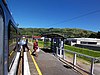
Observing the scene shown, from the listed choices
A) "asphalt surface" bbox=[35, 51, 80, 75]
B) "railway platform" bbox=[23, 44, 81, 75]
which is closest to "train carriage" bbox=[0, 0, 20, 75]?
"railway platform" bbox=[23, 44, 81, 75]

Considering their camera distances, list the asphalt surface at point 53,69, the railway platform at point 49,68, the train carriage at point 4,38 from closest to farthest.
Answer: the train carriage at point 4,38, the railway platform at point 49,68, the asphalt surface at point 53,69

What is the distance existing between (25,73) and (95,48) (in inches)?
2608

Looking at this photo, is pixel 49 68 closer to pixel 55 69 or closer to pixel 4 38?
pixel 55 69

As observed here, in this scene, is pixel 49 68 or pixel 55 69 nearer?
pixel 55 69

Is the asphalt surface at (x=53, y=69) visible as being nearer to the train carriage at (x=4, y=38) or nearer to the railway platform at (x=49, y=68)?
the railway platform at (x=49, y=68)

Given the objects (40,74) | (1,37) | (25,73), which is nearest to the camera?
(1,37)

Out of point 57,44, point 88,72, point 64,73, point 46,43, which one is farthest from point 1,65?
point 46,43

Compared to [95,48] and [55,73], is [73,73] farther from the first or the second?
[95,48]

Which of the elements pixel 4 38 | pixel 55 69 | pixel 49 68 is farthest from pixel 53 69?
pixel 4 38

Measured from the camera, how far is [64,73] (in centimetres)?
A: 1070

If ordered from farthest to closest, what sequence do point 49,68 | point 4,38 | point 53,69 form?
1. point 49,68
2. point 53,69
3. point 4,38

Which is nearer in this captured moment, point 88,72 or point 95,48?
point 88,72

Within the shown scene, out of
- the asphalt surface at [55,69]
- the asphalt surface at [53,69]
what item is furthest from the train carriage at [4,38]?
the asphalt surface at [55,69]

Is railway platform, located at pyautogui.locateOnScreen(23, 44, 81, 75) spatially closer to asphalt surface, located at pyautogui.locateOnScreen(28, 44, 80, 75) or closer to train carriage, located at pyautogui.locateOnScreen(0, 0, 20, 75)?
asphalt surface, located at pyautogui.locateOnScreen(28, 44, 80, 75)
